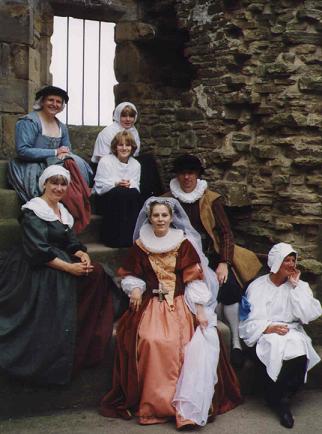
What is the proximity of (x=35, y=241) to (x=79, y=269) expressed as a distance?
1.19ft

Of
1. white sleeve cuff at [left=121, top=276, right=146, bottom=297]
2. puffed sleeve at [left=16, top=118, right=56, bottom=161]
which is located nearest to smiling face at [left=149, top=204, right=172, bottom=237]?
white sleeve cuff at [left=121, top=276, right=146, bottom=297]

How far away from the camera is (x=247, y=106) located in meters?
6.44

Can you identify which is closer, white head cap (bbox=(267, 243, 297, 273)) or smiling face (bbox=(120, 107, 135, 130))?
white head cap (bbox=(267, 243, 297, 273))

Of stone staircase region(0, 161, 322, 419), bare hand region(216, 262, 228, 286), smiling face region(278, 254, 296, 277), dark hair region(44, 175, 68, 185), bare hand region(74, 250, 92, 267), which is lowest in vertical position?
stone staircase region(0, 161, 322, 419)

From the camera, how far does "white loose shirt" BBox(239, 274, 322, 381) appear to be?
4.73 meters

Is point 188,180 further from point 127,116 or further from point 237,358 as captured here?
point 237,358

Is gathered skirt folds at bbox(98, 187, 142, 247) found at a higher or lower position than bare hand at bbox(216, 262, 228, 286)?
higher

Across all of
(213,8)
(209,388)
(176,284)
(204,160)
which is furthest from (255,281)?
(213,8)

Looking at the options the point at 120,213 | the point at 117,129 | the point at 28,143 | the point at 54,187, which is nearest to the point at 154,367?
the point at 54,187

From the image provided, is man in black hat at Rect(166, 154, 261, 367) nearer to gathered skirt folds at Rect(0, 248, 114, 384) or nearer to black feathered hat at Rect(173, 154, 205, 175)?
black feathered hat at Rect(173, 154, 205, 175)

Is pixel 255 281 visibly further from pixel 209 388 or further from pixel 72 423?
pixel 72 423

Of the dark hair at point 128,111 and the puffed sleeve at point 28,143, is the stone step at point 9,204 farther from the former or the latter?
the dark hair at point 128,111

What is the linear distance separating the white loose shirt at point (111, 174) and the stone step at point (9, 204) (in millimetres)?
723

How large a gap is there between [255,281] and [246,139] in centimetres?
182
